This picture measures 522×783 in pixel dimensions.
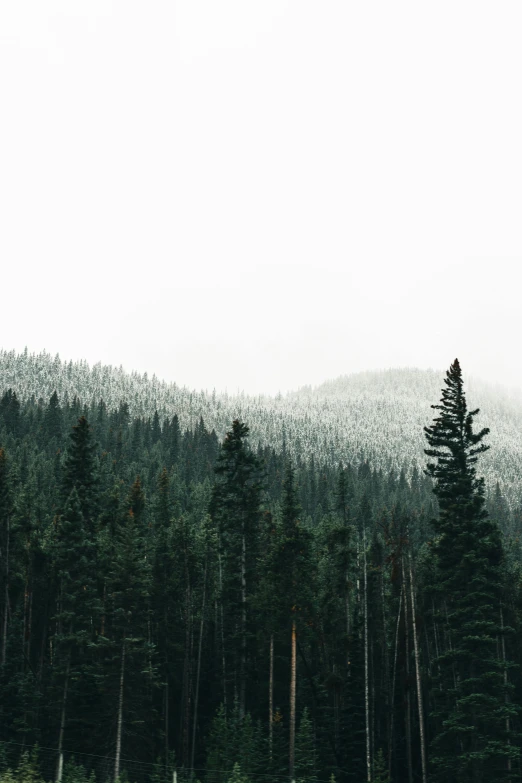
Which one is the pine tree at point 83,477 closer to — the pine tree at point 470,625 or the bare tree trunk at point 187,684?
the bare tree trunk at point 187,684

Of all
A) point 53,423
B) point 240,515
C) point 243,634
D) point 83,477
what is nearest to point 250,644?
point 243,634

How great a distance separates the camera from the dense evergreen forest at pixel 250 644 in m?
29.0

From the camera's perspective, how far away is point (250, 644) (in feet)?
129

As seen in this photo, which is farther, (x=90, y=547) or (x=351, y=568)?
(x=351, y=568)

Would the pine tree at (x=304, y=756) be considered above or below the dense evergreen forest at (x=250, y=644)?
below

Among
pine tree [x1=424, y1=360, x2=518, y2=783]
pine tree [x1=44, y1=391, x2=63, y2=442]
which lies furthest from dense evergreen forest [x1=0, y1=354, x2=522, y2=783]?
pine tree [x1=44, y1=391, x2=63, y2=442]

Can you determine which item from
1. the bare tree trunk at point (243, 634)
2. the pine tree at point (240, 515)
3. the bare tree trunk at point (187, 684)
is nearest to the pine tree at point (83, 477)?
the bare tree trunk at point (187, 684)

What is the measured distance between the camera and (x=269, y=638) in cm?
4306

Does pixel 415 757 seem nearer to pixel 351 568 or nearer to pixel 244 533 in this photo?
pixel 351 568

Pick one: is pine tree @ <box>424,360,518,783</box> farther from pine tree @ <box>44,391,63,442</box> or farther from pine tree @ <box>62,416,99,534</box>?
pine tree @ <box>44,391,63,442</box>

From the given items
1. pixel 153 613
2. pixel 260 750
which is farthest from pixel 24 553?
pixel 260 750

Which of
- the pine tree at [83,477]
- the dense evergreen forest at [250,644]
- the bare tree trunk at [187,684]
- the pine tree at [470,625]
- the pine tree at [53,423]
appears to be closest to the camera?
the pine tree at [470,625]

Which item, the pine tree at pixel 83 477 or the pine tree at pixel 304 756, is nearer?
the pine tree at pixel 304 756

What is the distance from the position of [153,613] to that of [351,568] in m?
15.8
